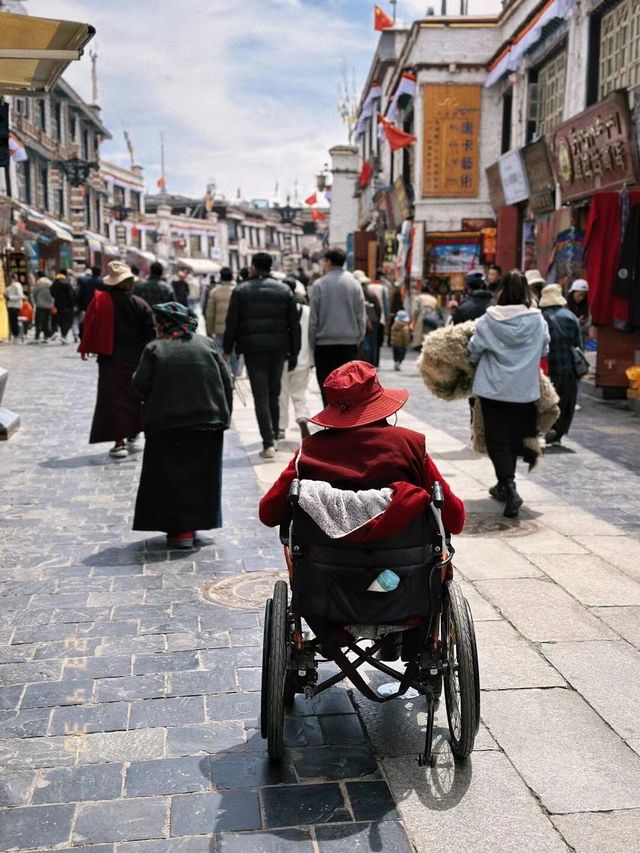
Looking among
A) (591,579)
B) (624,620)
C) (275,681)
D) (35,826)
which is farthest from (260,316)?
(35,826)

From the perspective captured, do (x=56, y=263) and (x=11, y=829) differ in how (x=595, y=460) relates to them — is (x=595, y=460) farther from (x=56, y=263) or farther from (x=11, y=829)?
(x=56, y=263)

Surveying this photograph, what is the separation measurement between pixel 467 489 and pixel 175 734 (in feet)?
15.6

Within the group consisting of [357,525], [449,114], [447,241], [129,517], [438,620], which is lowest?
[129,517]

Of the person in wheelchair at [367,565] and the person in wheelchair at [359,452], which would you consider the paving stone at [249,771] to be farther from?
the person in wheelchair at [359,452]

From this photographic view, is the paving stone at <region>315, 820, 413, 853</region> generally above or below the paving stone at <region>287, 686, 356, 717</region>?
above

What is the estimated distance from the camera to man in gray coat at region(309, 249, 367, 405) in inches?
373

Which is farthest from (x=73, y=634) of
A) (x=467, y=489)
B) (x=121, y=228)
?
(x=121, y=228)

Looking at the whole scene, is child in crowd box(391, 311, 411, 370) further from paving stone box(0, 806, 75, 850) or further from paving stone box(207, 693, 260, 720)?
paving stone box(0, 806, 75, 850)

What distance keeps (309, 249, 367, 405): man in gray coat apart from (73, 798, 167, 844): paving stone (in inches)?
268

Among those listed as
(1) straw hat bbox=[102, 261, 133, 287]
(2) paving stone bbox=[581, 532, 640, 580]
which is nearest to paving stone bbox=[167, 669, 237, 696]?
(2) paving stone bbox=[581, 532, 640, 580]

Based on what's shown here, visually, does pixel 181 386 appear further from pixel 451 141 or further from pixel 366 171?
pixel 366 171

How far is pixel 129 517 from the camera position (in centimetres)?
699

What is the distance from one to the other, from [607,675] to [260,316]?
553cm

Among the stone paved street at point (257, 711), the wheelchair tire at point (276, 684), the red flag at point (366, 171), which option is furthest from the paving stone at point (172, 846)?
the red flag at point (366, 171)
